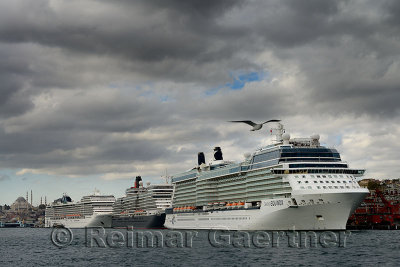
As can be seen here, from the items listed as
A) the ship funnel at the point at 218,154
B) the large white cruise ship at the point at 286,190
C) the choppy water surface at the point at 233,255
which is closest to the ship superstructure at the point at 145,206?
the ship funnel at the point at 218,154

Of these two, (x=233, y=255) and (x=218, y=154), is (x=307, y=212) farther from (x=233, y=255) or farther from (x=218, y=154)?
(x=218, y=154)

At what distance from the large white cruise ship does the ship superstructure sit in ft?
141

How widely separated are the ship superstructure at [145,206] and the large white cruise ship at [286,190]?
4289 centimetres

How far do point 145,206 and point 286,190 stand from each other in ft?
300

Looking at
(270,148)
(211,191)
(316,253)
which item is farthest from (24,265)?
(211,191)

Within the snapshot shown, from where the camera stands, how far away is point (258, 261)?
5456 centimetres

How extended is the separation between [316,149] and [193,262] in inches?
1846

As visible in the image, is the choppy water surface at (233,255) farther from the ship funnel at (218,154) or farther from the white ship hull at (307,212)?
the ship funnel at (218,154)

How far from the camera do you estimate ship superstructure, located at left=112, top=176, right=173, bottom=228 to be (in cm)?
16038

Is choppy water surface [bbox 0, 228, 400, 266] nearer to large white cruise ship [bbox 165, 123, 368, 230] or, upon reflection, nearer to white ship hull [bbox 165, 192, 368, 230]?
white ship hull [bbox 165, 192, 368, 230]

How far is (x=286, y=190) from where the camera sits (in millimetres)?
88625

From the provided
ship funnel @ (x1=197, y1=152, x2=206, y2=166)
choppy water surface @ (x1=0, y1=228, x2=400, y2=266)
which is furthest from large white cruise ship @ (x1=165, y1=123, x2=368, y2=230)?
ship funnel @ (x1=197, y1=152, x2=206, y2=166)

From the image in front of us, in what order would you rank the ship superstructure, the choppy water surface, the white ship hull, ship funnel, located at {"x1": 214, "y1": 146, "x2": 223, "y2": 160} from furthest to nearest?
1. the ship superstructure
2. ship funnel, located at {"x1": 214, "y1": 146, "x2": 223, "y2": 160}
3. the white ship hull
4. the choppy water surface

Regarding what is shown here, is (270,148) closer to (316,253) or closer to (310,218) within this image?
(310,218)
